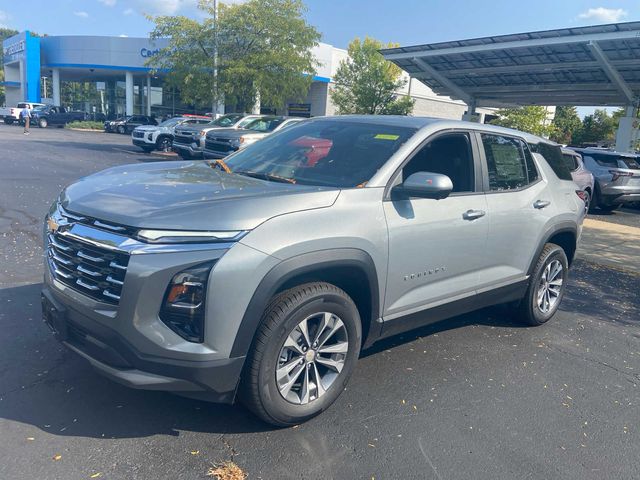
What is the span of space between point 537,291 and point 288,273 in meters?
3.09

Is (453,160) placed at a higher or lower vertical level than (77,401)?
higher

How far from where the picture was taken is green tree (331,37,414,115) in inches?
1233

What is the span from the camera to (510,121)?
36.7 metres

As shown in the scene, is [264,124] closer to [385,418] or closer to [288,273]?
[385,418]

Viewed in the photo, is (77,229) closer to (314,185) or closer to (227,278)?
(227,278)

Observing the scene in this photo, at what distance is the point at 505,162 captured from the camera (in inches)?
185

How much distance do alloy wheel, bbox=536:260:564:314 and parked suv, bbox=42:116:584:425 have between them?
565 millimetres

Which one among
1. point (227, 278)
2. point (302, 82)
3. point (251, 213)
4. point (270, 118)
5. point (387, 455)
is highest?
point (302, 82)

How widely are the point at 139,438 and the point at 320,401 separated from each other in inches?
41.4

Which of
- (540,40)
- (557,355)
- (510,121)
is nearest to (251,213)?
(557,355)

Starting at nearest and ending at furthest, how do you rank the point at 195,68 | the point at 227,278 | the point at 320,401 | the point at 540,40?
the point at 227,278 → the point at 320,401 → the point at 540,40 → the point at 195,68

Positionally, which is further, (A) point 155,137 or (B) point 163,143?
(B) point 163,143

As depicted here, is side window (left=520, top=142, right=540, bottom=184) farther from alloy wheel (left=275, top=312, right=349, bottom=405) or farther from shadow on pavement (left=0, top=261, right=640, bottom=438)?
alloy wheel (left=275, top=312, right=349, bottom=405)

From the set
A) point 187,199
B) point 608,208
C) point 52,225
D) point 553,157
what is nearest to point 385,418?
point 187,199
